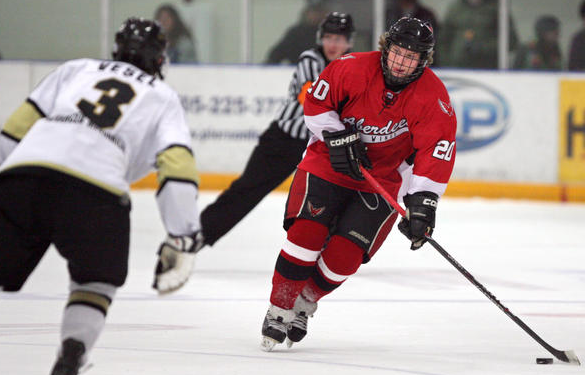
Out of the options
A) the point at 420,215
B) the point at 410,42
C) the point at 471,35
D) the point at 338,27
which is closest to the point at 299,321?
the point at 420,215

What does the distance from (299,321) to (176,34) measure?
623 centimetres

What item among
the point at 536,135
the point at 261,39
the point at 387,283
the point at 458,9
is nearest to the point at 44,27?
the point at 261,39

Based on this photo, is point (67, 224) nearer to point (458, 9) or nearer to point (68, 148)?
point (68, 148)

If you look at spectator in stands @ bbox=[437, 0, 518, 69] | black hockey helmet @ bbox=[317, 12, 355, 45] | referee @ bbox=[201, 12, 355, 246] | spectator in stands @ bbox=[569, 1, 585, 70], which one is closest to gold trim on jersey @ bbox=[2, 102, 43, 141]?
referee @ bbox=[201, 12, 355, 246]

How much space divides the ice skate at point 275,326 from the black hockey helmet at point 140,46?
3.48 feet

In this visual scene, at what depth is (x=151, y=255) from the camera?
20.6 feet

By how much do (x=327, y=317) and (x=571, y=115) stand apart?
556 centimetres

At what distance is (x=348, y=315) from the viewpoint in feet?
14.8

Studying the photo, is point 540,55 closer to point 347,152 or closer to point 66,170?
point 347,152

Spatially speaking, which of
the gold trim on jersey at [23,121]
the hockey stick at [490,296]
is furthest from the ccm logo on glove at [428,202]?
the gold trim on jersey at [23,121]

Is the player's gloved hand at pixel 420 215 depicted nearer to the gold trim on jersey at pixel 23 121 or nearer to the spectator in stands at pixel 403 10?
the gold trim on jersey at pixel 23 121

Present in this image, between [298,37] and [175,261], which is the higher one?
[175,261]

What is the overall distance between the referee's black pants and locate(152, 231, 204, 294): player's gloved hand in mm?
2632

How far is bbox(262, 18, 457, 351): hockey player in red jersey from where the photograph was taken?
12.4 feet
